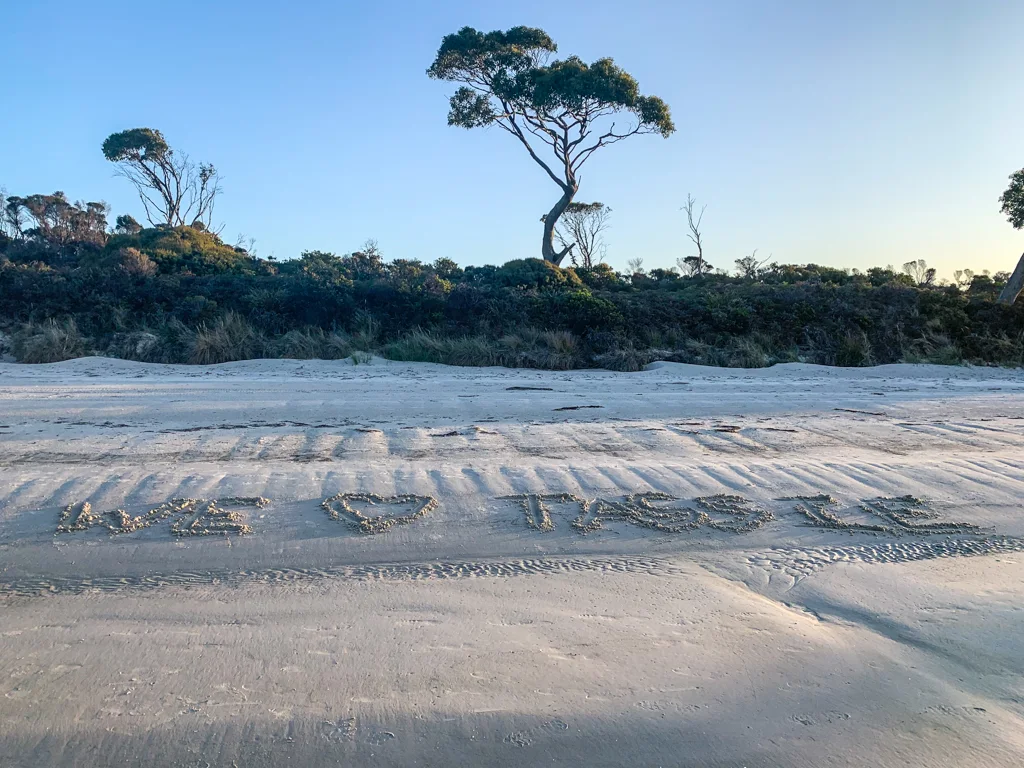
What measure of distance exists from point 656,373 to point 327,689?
37.1 ft

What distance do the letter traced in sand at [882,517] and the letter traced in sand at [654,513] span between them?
0.31 metres

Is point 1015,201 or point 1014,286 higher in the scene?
point 1015,201

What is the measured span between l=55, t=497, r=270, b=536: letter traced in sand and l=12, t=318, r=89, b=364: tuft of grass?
10.7 metres

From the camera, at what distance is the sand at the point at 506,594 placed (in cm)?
267

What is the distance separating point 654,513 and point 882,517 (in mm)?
1396

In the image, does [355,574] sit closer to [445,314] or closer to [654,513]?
[654,513]

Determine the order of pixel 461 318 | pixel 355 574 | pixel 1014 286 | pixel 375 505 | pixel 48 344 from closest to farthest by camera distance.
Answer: pixel 355 574
pixel 375 505
pixel 48 344
pixel 461 318
pixel 1014 286

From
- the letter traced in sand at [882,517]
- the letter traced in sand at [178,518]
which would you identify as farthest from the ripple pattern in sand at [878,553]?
the letter traced in sand at [178,518]

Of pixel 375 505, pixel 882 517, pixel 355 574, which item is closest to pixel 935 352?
pixel 882 517

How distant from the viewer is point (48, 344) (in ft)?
46.1

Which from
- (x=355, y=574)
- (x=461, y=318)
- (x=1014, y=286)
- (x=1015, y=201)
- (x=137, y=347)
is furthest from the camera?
(x=1015, y=201)

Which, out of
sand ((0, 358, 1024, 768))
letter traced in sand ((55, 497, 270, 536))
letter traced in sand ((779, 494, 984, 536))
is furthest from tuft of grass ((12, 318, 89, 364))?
letter traced in sand ((779, 494, 984, 536))

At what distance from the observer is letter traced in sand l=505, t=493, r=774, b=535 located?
15.4 feet

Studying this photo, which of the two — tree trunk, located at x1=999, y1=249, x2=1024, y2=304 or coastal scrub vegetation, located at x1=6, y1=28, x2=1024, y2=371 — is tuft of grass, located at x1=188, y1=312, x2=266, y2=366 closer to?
coastal scrub vegetation, located at x1=6, y1=28, x2=1024, y2=371
